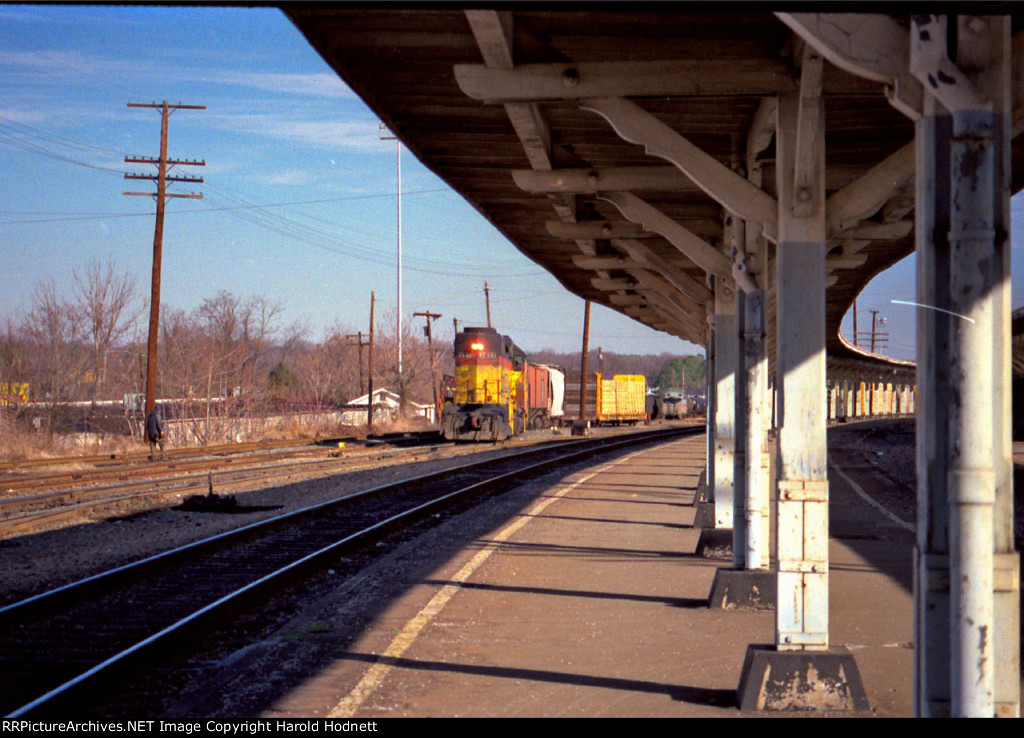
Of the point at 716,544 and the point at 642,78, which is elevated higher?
the point at 642,78

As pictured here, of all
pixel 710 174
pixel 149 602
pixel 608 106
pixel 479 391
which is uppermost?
pixel 608 106

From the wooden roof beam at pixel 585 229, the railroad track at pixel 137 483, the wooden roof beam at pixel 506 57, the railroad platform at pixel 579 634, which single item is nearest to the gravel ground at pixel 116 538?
the railroad track at pixel 137 483

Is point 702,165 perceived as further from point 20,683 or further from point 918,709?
point 20,683

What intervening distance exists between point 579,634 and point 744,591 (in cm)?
157

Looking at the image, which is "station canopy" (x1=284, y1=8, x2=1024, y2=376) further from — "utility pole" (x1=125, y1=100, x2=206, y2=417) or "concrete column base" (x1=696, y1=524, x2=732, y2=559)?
"utility pole" (x1=125, y1=100, x2=206, y2=417)

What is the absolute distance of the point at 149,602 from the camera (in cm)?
912

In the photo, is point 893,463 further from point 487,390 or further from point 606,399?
point 606,399

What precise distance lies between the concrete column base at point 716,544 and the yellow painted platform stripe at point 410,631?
7.61 ft

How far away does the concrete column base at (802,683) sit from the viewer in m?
5.54

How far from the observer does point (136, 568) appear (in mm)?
10094

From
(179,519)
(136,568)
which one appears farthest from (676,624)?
(179,519)

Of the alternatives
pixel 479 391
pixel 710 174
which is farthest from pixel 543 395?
pixel 710 174

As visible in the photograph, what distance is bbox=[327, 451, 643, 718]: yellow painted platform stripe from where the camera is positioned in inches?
225

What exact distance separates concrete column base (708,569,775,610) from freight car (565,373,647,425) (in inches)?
2113
